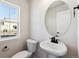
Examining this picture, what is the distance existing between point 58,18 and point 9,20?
1.41 m

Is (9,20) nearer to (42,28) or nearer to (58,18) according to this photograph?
(42,28)

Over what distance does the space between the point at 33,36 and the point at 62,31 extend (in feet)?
3.46

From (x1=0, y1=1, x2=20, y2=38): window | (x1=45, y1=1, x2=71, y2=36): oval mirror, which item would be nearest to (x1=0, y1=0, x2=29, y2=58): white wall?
(x1=0, y1=1, x2=20, y2=38): window

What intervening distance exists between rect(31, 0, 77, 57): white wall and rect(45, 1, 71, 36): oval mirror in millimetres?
101

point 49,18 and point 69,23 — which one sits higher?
point 49,18

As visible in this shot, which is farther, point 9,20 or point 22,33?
point 22,33

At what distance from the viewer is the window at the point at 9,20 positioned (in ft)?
6.35

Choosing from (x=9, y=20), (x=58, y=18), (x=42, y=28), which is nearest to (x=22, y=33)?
(x=9, y=20)

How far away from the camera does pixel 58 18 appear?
1.84 meters

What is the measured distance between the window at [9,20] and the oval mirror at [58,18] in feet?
3.24

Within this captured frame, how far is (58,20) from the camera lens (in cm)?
184

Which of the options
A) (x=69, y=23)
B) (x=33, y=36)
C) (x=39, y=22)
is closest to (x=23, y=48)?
(x=33, y=36)

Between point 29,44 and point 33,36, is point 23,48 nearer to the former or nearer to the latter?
point 29,44

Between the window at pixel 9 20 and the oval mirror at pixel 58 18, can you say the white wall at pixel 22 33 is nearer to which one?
the window at pixel 9 20
